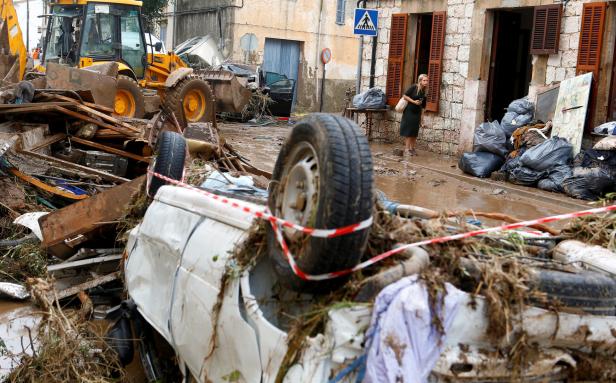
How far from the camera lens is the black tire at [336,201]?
2773 millimetres

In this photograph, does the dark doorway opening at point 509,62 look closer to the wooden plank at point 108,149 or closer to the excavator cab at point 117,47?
the excavator cab at point 117,47

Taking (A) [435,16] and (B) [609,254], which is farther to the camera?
(A) [435,16]

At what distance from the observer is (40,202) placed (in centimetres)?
844

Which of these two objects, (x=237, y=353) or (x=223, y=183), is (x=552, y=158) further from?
(x=237, y=353)

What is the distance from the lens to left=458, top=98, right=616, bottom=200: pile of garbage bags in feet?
37.2

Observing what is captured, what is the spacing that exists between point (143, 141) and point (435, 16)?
337 inches

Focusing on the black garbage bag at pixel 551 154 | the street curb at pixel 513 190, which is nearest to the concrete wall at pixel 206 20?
the street curb at pixel 513 190

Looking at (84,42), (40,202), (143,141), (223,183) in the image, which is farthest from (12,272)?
(84,42)

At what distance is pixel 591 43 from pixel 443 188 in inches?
137

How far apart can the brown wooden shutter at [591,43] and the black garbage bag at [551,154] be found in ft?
2.52

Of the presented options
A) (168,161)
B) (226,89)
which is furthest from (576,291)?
(226,89)

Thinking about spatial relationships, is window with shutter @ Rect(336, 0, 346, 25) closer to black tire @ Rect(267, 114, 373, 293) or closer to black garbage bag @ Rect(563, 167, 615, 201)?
black garbage bag @ Rect(563, 167, 615, 201)

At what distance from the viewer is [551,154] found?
12078 millimetres

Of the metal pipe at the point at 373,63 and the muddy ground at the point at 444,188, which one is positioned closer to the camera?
the muddy ground at the point at 444,188
